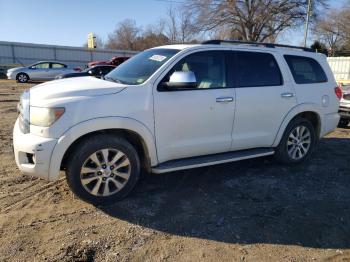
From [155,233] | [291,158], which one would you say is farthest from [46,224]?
[291,158]

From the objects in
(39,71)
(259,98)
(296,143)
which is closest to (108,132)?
(259,98)

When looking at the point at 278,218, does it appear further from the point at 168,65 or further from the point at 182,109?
the point at 168,65

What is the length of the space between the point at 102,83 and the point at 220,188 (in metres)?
2.03

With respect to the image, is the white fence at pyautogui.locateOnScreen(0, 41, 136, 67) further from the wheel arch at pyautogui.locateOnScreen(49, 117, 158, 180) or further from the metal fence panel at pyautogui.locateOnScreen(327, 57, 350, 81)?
the wheel arch at pyautogui.locateOnScreen(49, 117, 158, 180)

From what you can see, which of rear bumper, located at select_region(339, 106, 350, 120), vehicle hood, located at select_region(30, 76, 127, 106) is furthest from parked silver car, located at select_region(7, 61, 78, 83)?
vehicle hood, located at select_region(30, 76, 127, 106)

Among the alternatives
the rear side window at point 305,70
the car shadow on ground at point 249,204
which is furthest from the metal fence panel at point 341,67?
the car shadow on ground at point 249,204

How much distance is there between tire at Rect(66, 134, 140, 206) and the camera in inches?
162

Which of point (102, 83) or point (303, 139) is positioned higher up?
point (102, 83)

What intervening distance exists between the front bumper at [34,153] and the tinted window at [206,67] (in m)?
1.77

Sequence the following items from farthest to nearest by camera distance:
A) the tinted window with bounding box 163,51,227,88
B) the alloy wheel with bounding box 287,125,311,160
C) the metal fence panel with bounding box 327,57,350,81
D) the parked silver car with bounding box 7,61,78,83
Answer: the metal fence panel with bounding box 327,57,350,81
the parked silver car with bounding box 7,61,78,83
the alloy wheel with bounding box 287,125,311,160
the tinted window with bounding box 163,51,227,88

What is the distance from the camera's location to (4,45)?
112 ft

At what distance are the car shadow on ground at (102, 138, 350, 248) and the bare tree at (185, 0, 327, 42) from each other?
39459 mm

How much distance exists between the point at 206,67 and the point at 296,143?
2110 mm

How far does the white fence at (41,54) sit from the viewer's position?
3450cm
